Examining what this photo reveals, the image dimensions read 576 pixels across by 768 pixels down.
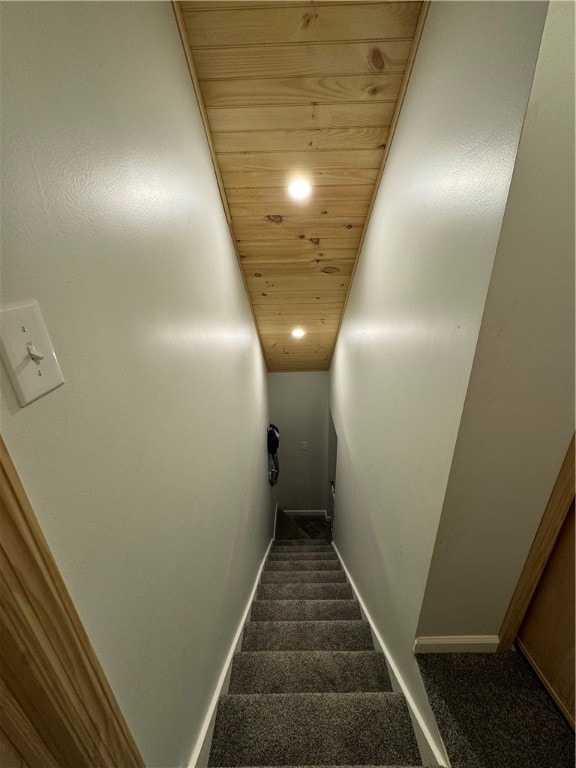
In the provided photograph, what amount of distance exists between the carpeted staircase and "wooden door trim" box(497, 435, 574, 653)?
573 mm

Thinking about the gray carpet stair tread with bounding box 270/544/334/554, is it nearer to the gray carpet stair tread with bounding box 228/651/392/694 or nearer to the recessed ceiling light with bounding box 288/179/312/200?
the gray carpet stair tread with bounding box 228/651/392/694

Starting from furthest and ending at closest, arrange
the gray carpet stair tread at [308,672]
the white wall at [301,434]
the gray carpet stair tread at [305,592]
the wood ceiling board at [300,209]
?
the white wall at [301,434] < the gray carpet stair tread at [305,592] < the wood ceiling board at [300,209] < the gray carpet stair tread at [308,672]

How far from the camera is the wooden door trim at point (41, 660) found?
0.36 meters

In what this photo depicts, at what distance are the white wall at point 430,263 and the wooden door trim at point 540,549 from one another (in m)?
0.35

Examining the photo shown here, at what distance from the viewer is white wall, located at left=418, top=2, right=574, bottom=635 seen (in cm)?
52

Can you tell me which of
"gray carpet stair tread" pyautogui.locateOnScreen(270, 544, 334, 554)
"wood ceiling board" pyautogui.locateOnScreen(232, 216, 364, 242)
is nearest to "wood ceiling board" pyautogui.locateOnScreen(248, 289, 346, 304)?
"wood ceiling board" pyautogui.locateOnScreen(232, 216, 364, 242)

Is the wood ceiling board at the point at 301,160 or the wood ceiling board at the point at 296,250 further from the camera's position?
the wood ceiling board at the point at 296,250

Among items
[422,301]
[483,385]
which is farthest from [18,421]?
[422,301]

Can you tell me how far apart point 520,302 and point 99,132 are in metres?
0.94

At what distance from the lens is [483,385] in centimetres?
72

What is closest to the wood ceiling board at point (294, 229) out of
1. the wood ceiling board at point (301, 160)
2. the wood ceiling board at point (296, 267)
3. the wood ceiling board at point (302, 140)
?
the wood ceiling board at point (296, 267)

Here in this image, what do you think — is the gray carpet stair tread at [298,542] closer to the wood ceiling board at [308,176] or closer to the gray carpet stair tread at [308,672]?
the gray carpet stair tread at [308,672]

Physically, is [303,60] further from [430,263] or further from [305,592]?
[305,592]

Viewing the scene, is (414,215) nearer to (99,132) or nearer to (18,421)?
(99,132)
